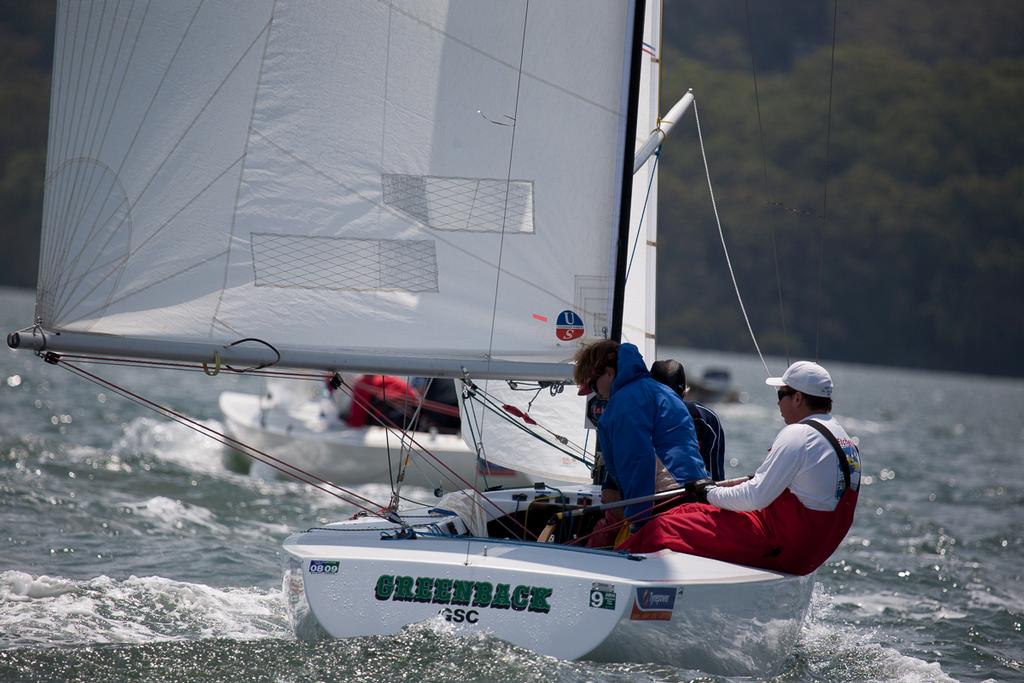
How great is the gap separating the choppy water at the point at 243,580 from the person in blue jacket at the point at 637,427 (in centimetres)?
82

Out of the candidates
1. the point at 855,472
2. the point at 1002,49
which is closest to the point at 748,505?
the point at 855,472

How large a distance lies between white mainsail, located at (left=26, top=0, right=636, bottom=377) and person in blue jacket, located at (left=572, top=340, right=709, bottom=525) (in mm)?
403

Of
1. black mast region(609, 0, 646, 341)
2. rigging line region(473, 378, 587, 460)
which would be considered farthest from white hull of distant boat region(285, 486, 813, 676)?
rigging line region(473, 378, 587, 460)

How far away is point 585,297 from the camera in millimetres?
5527

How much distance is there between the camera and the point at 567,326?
5.48 m

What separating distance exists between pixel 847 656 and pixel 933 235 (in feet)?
320

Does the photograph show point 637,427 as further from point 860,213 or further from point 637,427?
point 860,213

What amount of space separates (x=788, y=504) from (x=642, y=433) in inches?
25.0

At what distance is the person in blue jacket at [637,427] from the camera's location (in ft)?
16.2

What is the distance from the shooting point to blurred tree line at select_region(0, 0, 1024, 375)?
81875mm

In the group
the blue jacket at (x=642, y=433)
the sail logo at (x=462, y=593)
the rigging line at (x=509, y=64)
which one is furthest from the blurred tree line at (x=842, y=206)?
the sail logo at (x=462, y=593)

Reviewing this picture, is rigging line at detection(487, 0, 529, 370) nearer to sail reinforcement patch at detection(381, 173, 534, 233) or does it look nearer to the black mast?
sail reinforcement patch at detection(381, 173, 534, 233)

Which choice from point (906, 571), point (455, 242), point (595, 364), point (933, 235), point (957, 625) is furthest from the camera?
point (933, 235)

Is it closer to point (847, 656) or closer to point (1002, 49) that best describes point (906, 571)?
point (847, 656)
